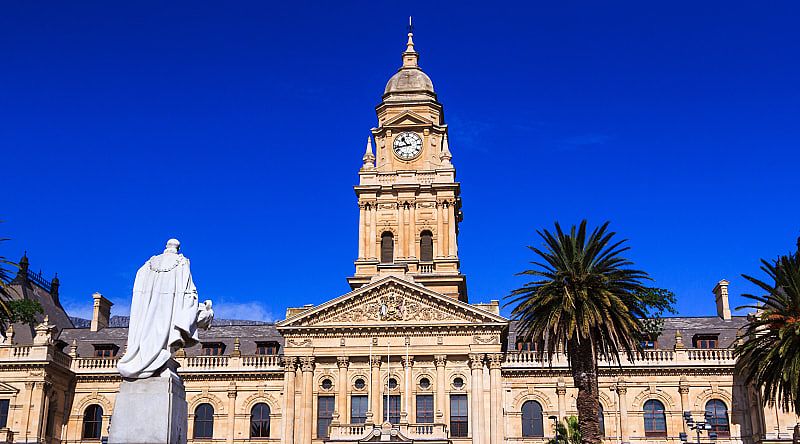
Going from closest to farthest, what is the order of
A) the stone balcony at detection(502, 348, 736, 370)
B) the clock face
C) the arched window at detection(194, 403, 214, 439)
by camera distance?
1. the stone balcony at detection(502, 348, 736, 370)
2. the arched window at detection(194, 403, 214, 439)
3. the clock face

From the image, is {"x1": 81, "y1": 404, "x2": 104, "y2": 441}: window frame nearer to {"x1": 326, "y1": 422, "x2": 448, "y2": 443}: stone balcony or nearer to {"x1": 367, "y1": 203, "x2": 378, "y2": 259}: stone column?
{"x1": 326, "y1": 422, "x2": 448, "y2": 443}: stone balcony

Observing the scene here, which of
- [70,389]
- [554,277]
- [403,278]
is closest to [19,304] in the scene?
[70,389]

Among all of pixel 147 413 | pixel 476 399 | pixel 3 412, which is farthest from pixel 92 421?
pixel 147 413

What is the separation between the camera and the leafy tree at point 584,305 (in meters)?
40.5

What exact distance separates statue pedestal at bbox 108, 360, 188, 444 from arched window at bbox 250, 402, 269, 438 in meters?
52.7

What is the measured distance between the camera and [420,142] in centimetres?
7325

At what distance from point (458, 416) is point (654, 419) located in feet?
46.7

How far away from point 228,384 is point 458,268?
19.3 metres

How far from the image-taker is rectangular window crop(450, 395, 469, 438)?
5941 centimetres

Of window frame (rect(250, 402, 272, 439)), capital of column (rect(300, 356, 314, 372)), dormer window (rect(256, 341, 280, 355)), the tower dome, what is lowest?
window frame (rect(250, 402, 272, 439))

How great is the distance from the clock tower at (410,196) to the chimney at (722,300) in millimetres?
20859

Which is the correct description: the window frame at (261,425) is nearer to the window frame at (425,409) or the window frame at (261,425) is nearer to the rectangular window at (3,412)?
the window frame at (425,409)

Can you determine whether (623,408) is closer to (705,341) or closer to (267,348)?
(705,341)

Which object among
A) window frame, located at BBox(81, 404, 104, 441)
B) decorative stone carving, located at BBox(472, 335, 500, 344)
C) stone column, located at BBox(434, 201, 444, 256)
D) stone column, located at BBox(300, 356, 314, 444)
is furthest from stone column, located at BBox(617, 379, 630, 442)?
window frame, located at BBox(81, 404, 104, 441)
